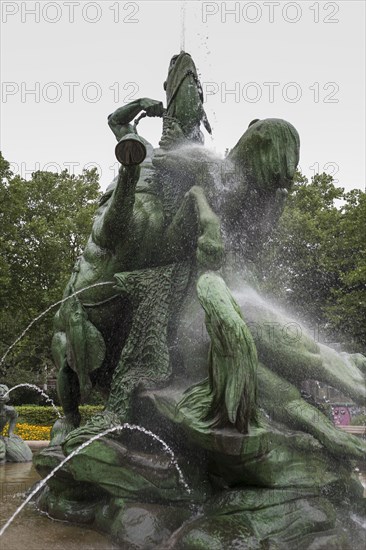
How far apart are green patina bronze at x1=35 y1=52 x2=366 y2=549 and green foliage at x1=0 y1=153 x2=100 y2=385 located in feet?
54.4

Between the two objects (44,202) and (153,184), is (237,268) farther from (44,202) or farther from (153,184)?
(44,202)

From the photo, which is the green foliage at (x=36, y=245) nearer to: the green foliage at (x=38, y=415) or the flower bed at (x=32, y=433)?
the green foliage at (x=38, y=415)

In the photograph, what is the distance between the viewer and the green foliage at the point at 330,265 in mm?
20703

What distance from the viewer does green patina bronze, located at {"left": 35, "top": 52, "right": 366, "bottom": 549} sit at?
371 cm

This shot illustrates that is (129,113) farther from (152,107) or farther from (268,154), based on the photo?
(268,154)

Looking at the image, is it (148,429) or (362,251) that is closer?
(148,429)

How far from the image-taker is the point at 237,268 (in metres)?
4.98

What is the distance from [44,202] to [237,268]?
21369mm

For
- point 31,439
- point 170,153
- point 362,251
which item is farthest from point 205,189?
point 362,251

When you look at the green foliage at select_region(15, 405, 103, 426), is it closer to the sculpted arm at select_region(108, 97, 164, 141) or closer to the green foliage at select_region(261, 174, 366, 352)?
the green foliage at select_region(261, 174, 366, 352)

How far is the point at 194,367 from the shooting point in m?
4.46

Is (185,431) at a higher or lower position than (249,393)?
lower

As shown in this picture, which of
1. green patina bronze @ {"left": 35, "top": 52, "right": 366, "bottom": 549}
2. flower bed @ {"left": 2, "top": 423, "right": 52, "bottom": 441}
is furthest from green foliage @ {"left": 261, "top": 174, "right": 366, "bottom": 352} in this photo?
green patina bronze @ {"left": 35, "top": 52, "right": 366, "bottom": 549}

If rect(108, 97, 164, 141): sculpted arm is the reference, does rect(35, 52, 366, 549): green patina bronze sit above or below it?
below
